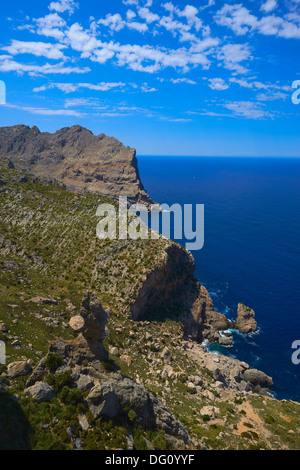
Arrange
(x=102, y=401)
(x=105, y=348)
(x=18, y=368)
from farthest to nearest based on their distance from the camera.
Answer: (x=105, y=348) < (x=18, y=368) < (x=102, y=401)

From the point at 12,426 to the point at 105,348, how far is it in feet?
91.1

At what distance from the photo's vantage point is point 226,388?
5691 centimetres

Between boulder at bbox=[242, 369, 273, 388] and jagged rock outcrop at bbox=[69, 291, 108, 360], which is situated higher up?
jagged rock outcrop at bbox=[69, 291, 108, 360]

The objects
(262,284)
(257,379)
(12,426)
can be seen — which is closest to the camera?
(12,426)

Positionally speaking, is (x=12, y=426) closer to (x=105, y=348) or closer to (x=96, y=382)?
(x=96, y=382)

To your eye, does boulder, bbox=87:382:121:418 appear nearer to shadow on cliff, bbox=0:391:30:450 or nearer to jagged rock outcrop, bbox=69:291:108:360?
jagged rock outcrop, bbox=69:291:108:360

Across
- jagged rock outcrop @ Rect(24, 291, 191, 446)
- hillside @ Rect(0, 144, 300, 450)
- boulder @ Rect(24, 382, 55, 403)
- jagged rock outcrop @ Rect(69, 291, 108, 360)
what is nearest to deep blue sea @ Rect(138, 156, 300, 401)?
hillside @ Rect(0, 144, 300, 450)

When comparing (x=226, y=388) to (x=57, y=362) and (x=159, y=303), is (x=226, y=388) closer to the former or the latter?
(x=159, y=303)

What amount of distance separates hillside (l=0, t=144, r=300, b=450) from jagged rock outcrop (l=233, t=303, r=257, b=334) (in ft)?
17.4

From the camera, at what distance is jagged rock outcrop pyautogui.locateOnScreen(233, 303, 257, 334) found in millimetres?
89375

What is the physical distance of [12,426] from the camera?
22.8 m

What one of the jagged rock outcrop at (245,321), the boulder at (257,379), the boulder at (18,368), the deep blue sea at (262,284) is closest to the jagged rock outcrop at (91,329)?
the boulder at (18,368)

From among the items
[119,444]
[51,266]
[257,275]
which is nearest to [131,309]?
[51,266]

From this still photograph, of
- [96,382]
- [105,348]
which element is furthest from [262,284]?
[96,382]
